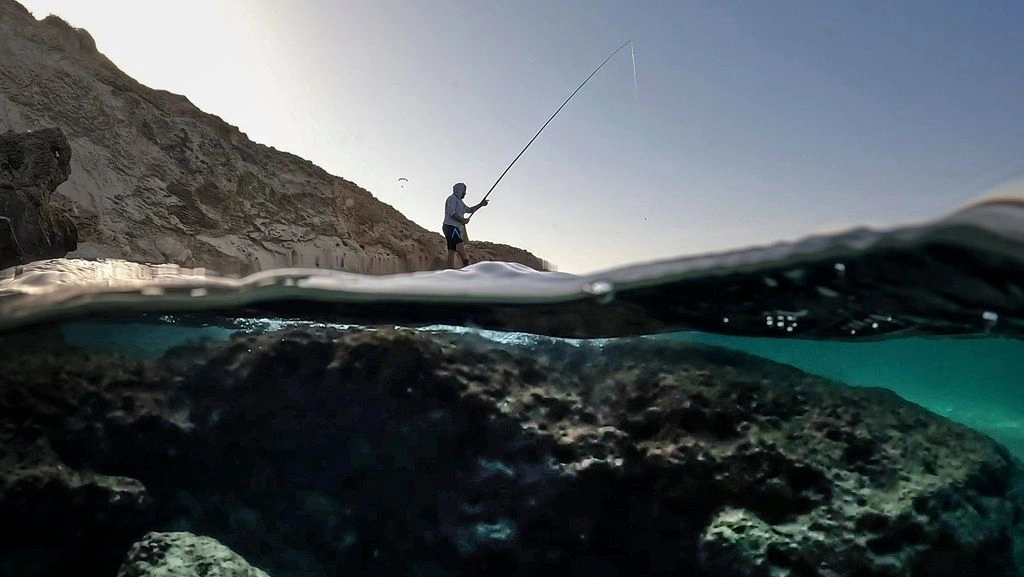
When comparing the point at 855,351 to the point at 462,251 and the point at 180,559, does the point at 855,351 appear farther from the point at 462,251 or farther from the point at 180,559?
the point at 180,559

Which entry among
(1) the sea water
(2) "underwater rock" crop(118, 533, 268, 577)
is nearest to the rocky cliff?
(1) the sea water

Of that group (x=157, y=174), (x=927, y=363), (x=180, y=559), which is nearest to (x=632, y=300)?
(x=180, y=559)

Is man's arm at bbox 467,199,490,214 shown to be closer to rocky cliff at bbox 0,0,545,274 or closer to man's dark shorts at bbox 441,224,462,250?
man's dark shorts at bbox 441,224,462,250

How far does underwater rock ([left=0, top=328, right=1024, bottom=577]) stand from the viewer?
6031 mm

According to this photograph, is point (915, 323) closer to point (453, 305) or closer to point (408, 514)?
point (453, 305)

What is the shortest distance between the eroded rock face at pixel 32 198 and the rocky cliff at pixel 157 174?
5.48 m

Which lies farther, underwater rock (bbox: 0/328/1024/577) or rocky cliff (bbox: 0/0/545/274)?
rocky cliff (bbox: 0/0/545/274)

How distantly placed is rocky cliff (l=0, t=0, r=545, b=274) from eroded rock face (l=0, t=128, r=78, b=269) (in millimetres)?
5485

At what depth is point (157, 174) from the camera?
22.2 metres

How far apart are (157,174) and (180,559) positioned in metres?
20.9

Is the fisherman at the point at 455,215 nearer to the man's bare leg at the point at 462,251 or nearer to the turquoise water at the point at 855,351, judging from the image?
the man's bare leg at the point at 462,251

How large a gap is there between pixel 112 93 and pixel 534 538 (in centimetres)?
2516

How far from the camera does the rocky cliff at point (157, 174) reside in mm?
20016

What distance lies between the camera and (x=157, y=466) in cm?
743
